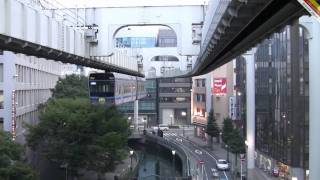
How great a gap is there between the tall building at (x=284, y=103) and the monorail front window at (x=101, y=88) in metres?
10.6

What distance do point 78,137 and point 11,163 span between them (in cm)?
833

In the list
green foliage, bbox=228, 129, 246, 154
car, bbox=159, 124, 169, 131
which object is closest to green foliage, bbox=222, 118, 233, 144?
green foliage, bbox=228, 129, 246, 154

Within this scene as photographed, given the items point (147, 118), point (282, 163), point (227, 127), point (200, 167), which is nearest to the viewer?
point (282, 163)

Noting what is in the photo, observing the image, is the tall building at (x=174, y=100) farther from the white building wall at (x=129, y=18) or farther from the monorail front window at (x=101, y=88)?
the white building wall at (x=129, y=18)

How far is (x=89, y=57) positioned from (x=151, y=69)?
4295 cm

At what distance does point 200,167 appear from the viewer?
152 ft

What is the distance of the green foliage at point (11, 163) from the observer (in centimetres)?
2554

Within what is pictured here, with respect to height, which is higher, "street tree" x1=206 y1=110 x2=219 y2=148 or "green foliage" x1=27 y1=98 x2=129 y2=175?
"green foliage" x1=27 y1=98 x2=129 y2=175

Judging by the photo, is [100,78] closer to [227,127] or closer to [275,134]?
[275,134]

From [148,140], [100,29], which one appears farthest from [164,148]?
[100,29]

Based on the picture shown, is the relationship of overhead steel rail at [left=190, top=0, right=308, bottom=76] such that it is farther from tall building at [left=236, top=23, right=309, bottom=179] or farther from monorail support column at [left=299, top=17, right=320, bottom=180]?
tall building at [left=236, top=23, right=309, bottom=179]

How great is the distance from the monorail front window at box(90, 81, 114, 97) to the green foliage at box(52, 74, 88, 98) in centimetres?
1610

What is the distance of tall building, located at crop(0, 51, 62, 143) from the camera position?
119 feet

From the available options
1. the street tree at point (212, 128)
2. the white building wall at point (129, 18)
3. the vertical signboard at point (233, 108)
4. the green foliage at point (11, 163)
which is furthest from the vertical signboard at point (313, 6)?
the street tree at point (212, 128)
